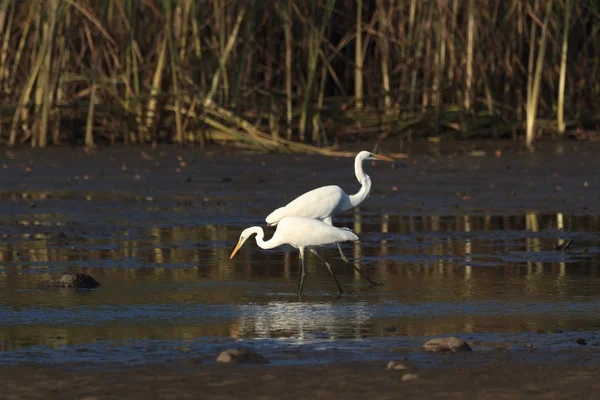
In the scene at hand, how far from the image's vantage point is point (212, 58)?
16.8 meters

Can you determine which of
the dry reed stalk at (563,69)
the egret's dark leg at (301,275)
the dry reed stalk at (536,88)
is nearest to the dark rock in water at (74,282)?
the egret's dark leg at (301,275)

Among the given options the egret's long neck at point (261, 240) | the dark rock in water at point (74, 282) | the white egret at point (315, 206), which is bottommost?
the dark rock in water at point (74, 282)

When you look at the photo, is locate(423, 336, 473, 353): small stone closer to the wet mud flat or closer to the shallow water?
the wet mud flat

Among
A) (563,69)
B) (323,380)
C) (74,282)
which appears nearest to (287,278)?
(74,282)

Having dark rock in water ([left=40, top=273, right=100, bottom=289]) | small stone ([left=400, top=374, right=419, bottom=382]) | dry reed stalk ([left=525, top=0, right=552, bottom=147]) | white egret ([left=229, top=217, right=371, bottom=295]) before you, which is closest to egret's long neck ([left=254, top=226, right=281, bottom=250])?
white egret ([left=229, top=217, right=371, bottom=295])

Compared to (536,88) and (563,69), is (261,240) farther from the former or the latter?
(563,69)

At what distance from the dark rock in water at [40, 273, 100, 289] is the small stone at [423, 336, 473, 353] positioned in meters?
2.75

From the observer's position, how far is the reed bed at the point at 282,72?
16.5m

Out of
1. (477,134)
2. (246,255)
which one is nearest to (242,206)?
(246,255)

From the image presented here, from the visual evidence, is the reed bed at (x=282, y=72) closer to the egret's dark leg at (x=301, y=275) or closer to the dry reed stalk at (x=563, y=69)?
the dry reed stalk at (x=563, y=69)

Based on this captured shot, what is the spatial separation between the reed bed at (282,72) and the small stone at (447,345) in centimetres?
978

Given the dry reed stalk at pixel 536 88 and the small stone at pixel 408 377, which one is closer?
the small stone at pixel 408 377

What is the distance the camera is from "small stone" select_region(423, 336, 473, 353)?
236 inches

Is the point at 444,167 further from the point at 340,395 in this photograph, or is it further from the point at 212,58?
the point at 340,395
